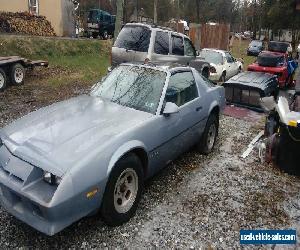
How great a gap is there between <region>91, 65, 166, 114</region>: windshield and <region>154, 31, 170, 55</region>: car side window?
4.27m

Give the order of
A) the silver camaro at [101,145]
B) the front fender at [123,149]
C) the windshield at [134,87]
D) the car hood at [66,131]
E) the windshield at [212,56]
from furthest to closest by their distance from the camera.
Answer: the windshield at [212,56] < the windshield at [134,87] < the front fender at [123,149] < the car hood at [66,131] < the silver camaro at [101,145]

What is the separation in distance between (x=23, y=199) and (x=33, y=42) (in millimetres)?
14548

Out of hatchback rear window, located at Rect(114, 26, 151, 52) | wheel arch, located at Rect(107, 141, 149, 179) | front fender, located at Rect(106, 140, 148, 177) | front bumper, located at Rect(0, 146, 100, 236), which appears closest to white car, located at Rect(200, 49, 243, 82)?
hatchback rear window, located at Rect(114, 26, 151, 52)

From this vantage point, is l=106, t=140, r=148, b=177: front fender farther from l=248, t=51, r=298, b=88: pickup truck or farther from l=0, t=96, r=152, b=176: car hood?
l=248, t=51, r=298, b=88: pickup truck

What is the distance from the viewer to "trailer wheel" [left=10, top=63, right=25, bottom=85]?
10.9 meters

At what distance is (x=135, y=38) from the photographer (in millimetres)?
9758

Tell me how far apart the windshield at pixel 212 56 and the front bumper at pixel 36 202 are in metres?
11.6

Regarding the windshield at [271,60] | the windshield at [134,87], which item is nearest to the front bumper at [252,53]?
the windshield at [271,60]

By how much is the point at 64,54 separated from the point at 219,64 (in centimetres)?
790

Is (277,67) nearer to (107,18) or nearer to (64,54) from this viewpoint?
(64,54)

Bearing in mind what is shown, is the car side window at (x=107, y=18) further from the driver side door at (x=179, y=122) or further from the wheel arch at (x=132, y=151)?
the wheel arch at (x=132, y=151)

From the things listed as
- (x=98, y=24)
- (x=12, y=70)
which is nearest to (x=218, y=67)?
(x=12, y=70)

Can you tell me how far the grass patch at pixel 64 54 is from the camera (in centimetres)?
1364

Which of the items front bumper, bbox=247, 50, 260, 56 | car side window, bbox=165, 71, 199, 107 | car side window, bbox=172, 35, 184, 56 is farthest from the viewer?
front bumper, bbox=247, 50, 260, 56
